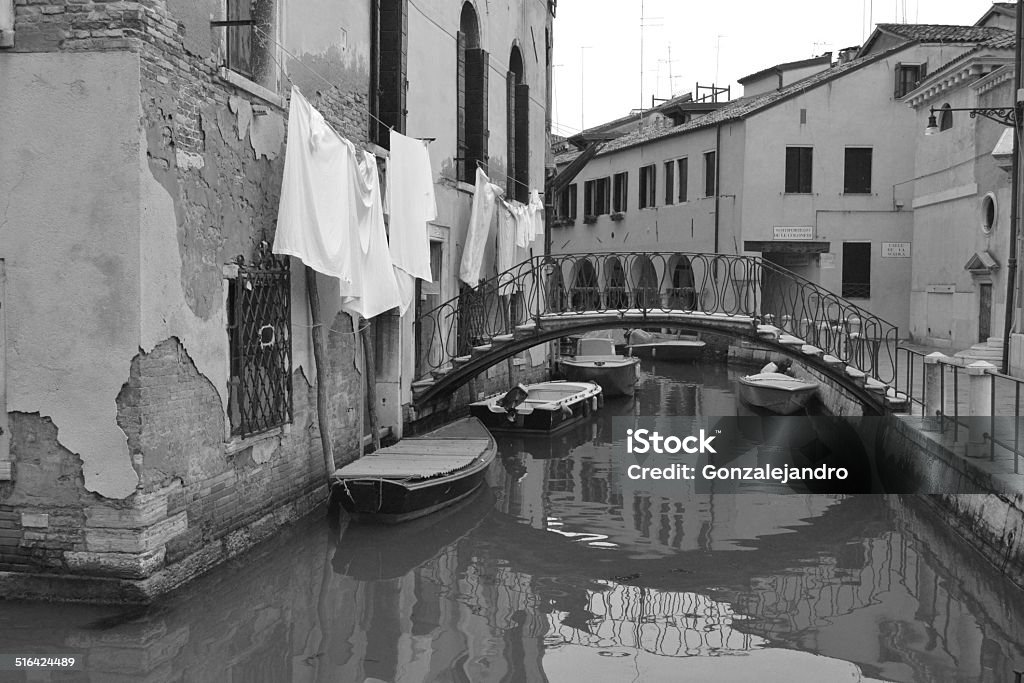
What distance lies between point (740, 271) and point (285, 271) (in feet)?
55.0

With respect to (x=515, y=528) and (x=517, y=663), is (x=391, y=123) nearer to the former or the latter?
(x=515, y=528)

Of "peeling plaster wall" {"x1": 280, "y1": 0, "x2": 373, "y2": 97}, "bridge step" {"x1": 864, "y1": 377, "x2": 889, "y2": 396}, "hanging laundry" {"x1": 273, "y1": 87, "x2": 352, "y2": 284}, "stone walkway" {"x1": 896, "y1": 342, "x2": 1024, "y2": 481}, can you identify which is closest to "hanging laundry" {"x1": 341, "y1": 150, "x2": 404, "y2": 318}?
"hanging laundry" {"x1": 273, "y1": 87, "x2": 352, "y2": 284}

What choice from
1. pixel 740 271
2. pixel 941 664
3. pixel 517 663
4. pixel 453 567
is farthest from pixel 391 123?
pixel 740 271

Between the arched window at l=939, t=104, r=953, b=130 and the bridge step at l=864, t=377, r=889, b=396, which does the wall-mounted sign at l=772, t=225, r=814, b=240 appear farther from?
the bridge step at l=864, t=377, r=889, b=396

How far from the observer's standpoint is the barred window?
26.8 ft

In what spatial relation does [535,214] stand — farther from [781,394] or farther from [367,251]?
[367,251]

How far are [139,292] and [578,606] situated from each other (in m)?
3.74

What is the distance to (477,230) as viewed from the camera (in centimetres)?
1489

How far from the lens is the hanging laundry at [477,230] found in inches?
577

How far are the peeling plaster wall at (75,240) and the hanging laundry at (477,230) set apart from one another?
26.5 ft

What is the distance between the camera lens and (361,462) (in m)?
10.1

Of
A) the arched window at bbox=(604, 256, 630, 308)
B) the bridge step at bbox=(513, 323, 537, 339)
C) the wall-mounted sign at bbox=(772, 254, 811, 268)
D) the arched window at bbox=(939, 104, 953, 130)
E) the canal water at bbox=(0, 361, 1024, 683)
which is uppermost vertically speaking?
the arched window at bbox=(939, 104, 953, 130)

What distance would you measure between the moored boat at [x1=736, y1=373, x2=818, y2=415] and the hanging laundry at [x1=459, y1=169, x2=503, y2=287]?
18.3ft

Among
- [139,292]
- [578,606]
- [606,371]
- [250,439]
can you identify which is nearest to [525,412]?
[606,371]
